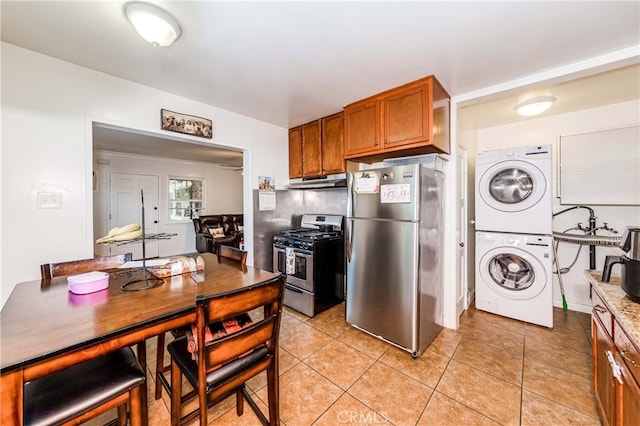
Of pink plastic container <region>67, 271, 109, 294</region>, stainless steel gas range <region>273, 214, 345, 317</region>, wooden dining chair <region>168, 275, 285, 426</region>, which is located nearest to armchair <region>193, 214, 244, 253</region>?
stainless steel gas range <region>273, 214, 345, 317</region>

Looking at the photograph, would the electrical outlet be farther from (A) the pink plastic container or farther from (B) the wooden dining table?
(A) the pink plastic container

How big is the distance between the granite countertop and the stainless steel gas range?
7.10ft

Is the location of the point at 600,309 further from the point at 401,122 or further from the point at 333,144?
the point at 333,144

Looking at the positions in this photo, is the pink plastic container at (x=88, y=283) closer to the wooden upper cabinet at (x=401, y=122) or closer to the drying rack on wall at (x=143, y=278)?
the drying rack on wall at (x=143, y=278)

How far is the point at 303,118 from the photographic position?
10.5 ft

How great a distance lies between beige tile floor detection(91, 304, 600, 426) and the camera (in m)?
1.52

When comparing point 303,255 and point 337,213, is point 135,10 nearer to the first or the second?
point 303,255

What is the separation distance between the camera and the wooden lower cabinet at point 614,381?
98 cm

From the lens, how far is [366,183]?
2354 mm

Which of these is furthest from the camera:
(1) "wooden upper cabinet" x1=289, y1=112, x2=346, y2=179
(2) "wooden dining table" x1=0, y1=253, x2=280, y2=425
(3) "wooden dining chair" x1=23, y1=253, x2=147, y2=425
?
(1) "wooden upper cabinet" x1=289, y1=112, x2=346, y2=179

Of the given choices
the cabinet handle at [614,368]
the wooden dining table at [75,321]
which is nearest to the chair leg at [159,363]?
the wooden dining table at [75,321]

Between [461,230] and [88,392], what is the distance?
10.5 ft

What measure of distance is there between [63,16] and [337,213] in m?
3.02

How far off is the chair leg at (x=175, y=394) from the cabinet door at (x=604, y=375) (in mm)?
2090
